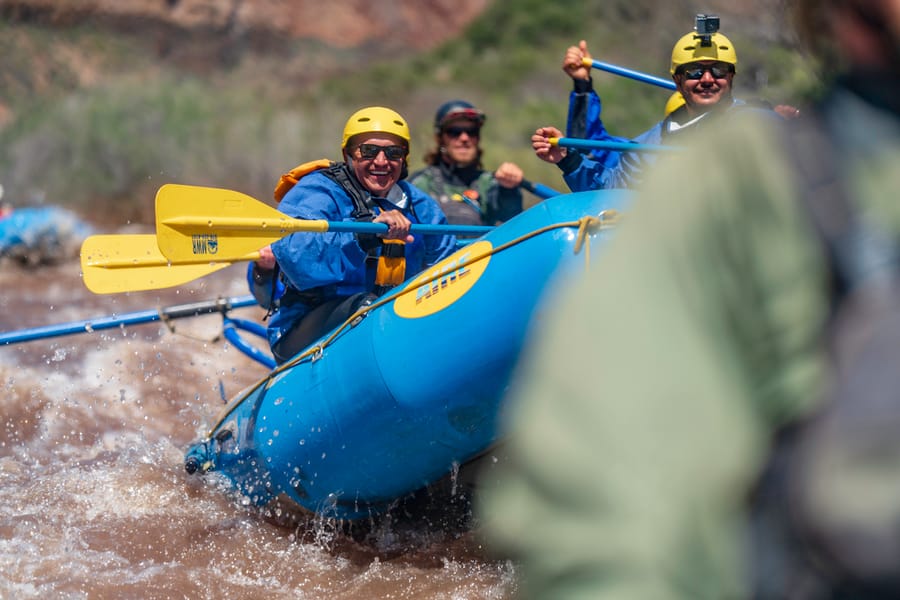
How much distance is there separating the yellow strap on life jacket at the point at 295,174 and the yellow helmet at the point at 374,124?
0.12m

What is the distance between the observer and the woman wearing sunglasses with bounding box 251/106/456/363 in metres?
4.36

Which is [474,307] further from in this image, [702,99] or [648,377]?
[648,377]

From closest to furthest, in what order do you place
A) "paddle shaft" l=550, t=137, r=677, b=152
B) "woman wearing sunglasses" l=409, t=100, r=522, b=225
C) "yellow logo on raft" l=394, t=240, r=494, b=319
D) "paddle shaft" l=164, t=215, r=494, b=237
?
"yellow logo on raft" l=394, t=240, r=494, b=319 → "paddle shaft" l=164, t=215, r=494, b=237 → "paddle shaft" l=550, t=137, r=677, b=152 → "woman wearing sunglasses" l=409, t=100, r=522, b=225

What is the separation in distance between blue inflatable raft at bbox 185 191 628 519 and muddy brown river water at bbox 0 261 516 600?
0.24m

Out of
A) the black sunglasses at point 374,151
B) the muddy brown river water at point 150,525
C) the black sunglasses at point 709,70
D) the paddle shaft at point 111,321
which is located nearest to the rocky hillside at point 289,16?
the muddy brown river water at point 150,525

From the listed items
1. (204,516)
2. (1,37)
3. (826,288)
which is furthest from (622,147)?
(1,37)

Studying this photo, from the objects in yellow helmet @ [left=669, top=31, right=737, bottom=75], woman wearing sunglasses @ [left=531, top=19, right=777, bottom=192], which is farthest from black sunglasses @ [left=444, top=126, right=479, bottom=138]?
yellow helmet @ [left=669, top=31, right=737, bottom=75]

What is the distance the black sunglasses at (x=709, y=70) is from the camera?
4832 mm

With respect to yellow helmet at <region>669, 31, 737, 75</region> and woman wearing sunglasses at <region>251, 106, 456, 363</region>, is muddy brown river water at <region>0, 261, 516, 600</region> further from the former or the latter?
yellow helmet at <region>669, 31, 737, 75</region>

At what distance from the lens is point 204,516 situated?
15.9 feet

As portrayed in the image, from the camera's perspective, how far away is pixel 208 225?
13.9ft

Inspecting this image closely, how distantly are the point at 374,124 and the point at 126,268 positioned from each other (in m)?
1.32

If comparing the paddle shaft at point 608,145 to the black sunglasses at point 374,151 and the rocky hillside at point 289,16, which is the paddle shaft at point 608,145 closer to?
the black sunglasses at point 374,151

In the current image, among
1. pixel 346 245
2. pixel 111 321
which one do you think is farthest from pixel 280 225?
pixel 111 321
